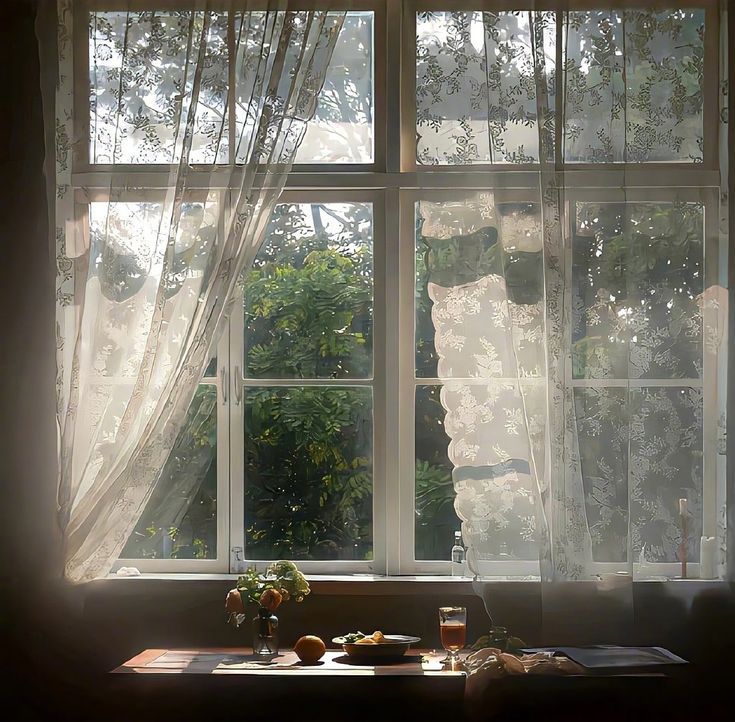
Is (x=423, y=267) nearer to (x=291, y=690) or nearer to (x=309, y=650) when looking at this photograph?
(x=309, y=650)

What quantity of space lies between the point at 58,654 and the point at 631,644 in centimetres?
176

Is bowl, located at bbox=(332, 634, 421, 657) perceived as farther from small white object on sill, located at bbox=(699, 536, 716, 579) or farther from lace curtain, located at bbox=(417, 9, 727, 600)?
small white object on sill, located at bbox=(699, 536, 716, 579)

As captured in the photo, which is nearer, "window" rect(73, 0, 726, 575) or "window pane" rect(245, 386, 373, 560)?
"window" rect(73, 0, 726, 575)

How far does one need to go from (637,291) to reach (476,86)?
0.82m

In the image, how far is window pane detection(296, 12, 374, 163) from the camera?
9.98ft

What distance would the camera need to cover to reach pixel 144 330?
9.45 feet

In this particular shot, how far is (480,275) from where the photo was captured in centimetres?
288

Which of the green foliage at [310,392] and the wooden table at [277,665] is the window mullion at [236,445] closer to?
the green foliage at [310,392]

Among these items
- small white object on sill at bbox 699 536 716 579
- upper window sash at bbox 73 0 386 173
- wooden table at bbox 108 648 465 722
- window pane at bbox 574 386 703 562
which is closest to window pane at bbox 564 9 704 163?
upper window sash at bbox 73 0 386 173

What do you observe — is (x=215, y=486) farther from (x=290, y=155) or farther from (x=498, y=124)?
(x=498, y=124)

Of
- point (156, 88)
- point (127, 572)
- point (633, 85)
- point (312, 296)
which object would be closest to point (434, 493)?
point (312, 296)

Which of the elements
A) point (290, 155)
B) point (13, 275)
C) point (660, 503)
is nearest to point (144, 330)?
point (13, 275)

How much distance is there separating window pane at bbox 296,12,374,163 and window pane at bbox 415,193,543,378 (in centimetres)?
35

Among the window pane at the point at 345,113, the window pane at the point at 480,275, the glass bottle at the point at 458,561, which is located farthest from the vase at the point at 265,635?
the window pane at the point at 345,113
